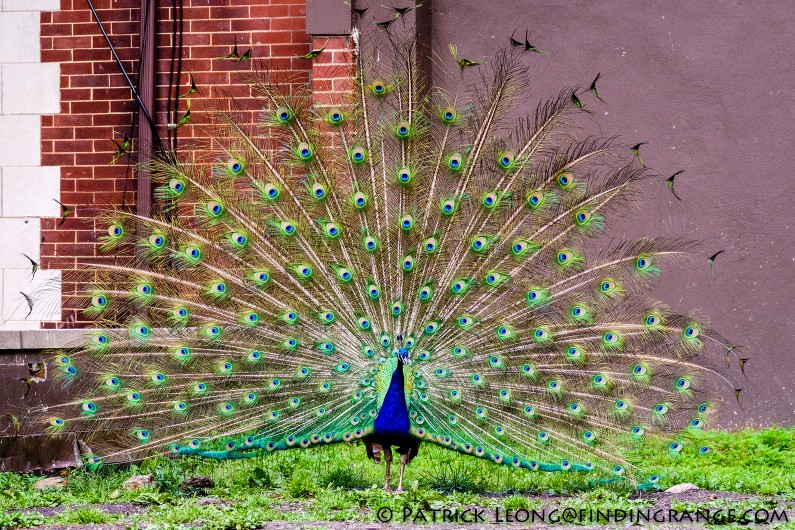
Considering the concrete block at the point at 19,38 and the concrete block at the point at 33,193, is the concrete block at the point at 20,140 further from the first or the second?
the concrete block at the point at 19,38

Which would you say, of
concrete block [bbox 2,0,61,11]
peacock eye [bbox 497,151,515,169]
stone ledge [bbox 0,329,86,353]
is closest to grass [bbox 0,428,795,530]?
stone ledge [bbox 0,329,86,353]

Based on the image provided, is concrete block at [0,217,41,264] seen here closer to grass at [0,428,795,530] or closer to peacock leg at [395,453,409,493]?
grass at [0,428,795,530]

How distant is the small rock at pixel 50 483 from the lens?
22.2 ft

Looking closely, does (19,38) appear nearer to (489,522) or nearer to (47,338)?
(47,338)

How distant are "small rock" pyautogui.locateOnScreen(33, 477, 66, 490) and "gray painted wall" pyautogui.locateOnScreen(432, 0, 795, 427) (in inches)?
167

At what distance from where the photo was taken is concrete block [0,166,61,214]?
843cm

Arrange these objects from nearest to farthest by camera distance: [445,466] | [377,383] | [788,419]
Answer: [377,383] < [445,466] < [788,419]

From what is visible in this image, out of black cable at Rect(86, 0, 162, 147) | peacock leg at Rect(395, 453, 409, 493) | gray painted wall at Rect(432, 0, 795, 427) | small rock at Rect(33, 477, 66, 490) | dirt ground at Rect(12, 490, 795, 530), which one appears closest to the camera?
dirt ground at Rect(12, 490, 795, 530)

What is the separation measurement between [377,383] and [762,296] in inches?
137

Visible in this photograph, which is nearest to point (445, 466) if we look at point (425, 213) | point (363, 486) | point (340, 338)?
point (363, 486)

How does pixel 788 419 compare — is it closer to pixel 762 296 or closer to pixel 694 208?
pixel 762 296

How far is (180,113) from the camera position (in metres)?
8.42

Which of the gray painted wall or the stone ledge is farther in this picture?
the gray painted wall

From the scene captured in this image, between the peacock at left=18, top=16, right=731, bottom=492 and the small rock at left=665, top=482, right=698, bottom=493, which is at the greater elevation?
the peacock at left=18, top=16, right=731, bottom=492
